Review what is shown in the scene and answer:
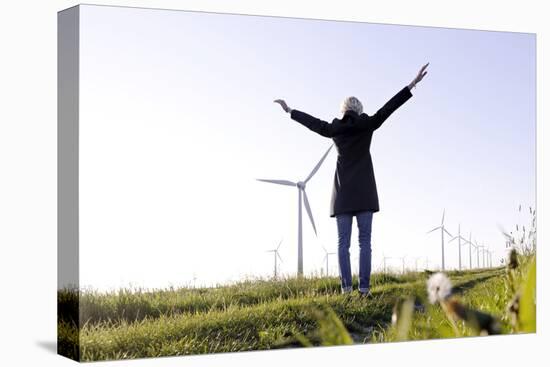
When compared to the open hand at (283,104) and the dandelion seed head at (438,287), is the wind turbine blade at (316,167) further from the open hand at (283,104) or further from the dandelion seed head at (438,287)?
the dandelion seed head at (438,287)

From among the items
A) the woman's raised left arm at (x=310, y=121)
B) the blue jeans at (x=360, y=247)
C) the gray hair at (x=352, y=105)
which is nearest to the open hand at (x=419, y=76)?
the gray hair at (x=352, y=105)

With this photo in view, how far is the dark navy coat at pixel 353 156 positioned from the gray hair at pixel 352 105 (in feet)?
0.17

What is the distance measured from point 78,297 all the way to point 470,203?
5525mm

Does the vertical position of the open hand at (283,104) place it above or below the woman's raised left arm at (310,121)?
above

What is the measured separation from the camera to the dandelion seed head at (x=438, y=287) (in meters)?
14.5

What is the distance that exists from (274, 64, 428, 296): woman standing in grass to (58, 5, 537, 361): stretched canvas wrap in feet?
0.07

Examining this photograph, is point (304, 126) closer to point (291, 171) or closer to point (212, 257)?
point (291, 171)

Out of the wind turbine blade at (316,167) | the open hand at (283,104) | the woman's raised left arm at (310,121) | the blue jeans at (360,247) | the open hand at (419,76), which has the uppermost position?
the open hand at (419,76)

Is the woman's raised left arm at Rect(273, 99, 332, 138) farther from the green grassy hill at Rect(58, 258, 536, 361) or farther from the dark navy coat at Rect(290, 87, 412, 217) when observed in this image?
the green grassy hill at Rect(58, 258, 536, 361)

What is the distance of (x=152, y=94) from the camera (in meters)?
13.1

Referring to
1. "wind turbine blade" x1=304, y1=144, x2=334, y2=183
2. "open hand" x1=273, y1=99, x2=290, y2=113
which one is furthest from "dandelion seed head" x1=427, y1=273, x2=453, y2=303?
"open hand" x1=273, y1=99, x2=290, y2=113

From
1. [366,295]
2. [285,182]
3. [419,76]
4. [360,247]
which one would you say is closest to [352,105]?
[419,76]

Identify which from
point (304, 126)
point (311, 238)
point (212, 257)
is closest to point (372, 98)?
point (304, 126)

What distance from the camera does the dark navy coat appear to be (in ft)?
46.8
